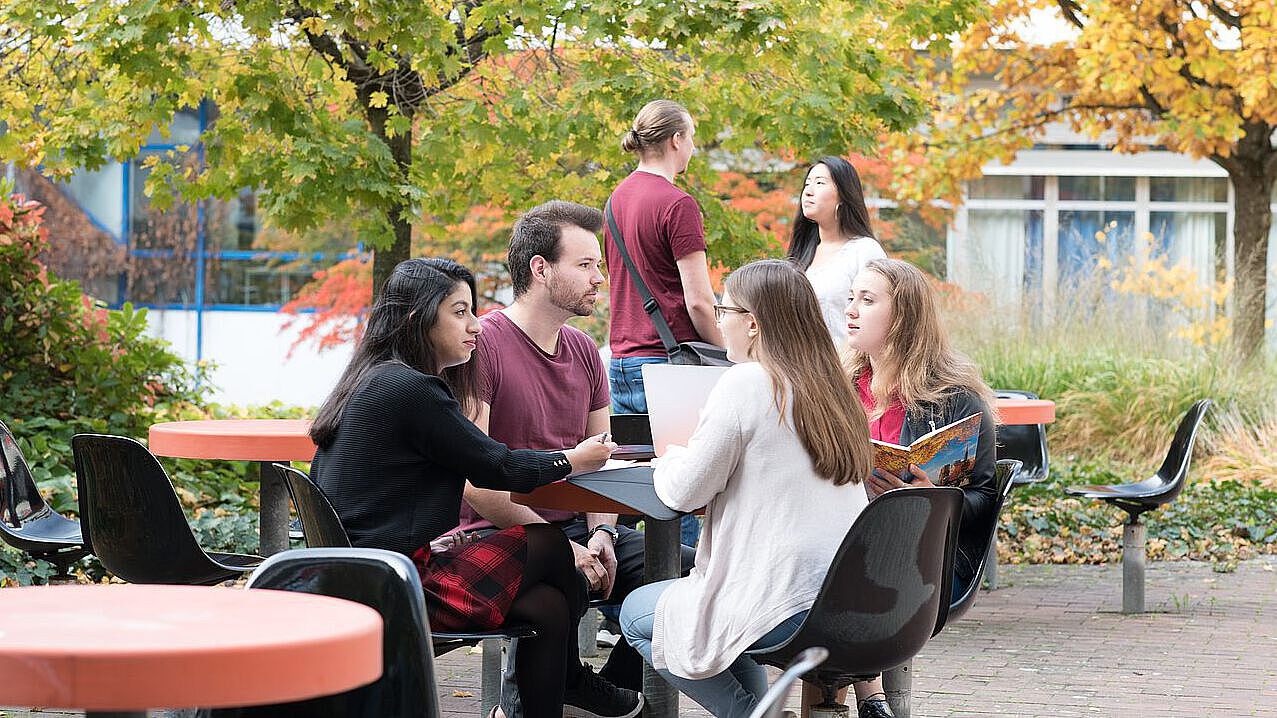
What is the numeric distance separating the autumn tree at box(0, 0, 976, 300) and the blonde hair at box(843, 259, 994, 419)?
9.48 ft

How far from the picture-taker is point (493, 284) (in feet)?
59.2

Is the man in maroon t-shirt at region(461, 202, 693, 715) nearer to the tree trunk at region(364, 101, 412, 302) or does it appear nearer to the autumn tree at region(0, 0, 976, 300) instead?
the autumn tree at region(0, 0, 976, 300)

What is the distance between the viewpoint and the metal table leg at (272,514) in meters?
5.10

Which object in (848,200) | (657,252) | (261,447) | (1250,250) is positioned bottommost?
(261,447)

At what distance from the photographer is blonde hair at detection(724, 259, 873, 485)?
3.39 m

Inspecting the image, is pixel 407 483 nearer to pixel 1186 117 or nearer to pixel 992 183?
pixel 1186 117

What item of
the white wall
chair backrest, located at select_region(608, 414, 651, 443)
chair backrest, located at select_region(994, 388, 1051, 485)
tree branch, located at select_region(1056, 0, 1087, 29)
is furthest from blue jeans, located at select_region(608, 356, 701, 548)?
the white wall

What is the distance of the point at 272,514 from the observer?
5.11 metres

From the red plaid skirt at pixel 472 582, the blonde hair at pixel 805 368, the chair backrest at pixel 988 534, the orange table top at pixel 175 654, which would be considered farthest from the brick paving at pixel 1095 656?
the orange table top at pixel 175 654

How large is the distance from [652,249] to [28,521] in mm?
2474

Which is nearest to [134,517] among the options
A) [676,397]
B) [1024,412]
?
[676,397]

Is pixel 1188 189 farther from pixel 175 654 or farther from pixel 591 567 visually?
pixel 175 654

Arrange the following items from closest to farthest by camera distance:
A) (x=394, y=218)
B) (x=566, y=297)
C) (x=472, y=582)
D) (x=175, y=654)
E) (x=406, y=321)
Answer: (x=175, y=654) → (x=472, y=582) → (x=406, y=321) → (x=566, y=297) → (x=394, y=218)

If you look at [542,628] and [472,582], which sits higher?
[472,582]
